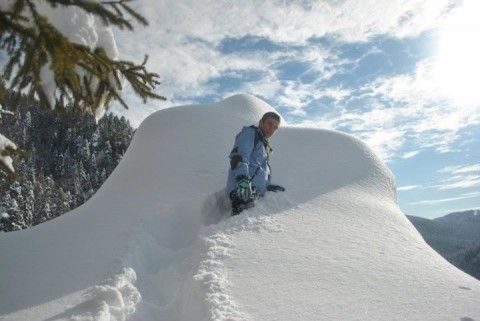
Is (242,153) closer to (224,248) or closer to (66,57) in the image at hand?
(224,248)

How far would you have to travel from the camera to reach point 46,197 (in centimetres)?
6394

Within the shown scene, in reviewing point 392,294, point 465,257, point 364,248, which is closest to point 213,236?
point 364,248

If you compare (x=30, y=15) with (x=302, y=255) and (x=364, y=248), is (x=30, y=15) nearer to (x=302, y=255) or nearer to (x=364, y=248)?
(x=302, y=255)

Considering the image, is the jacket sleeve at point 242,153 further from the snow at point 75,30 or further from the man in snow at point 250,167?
the snow at point 75,30

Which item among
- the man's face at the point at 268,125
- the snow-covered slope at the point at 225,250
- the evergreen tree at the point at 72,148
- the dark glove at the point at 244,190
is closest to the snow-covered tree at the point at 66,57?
the snow-covered slope at the point at 225,250

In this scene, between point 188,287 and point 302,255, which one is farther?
point 302,255

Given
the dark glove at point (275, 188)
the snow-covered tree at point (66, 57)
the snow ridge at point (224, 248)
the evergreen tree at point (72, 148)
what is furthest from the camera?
the evergreen tree at point (72, 148)

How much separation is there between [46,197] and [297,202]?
66.5m

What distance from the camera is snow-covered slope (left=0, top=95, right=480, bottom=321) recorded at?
3.69 metres

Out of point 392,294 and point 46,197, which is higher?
point 46,197

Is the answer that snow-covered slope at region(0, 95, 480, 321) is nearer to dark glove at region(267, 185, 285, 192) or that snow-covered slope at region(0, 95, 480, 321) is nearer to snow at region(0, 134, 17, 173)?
dark glove at region(267, 185, 285, 192)

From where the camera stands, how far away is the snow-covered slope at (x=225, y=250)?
3.69m

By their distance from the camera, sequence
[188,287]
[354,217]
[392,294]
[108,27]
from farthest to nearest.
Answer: [354,217] < [188,287] < [392,294] < [108,27]

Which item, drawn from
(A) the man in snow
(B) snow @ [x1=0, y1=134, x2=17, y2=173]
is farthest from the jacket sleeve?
(B) snow @ [x1=0, y1=134, x2=17, y2=173]
